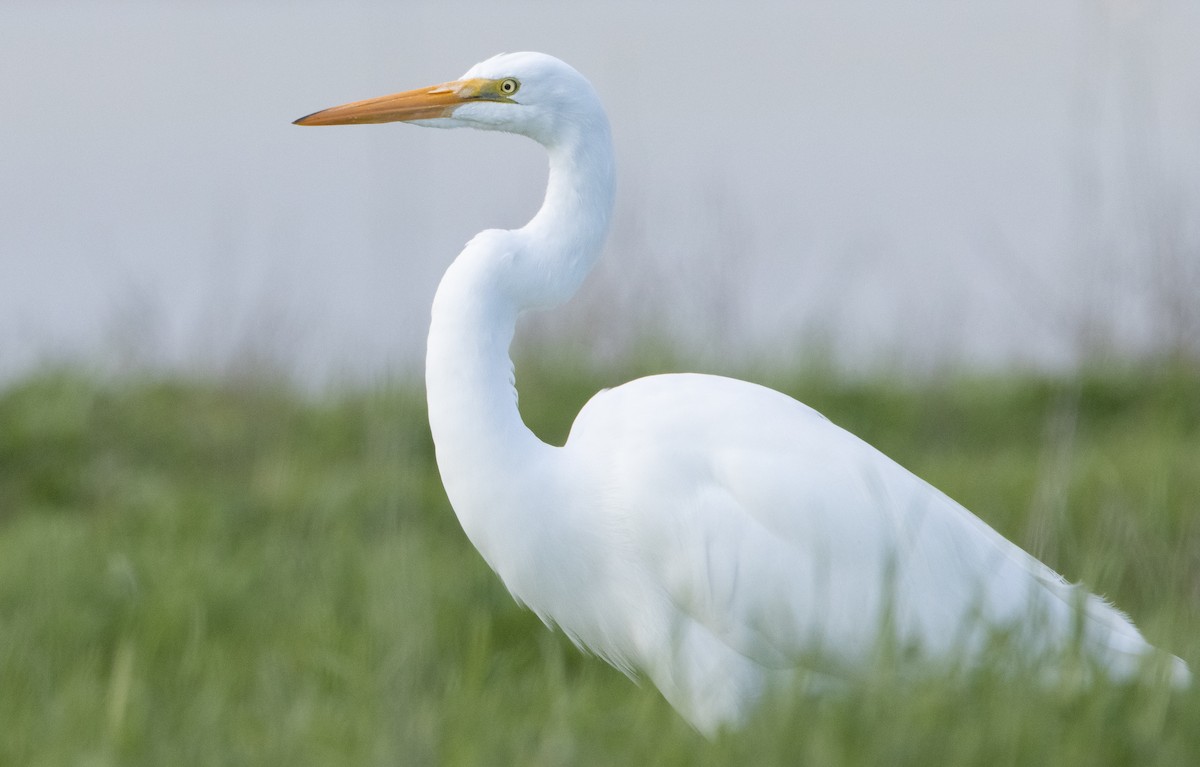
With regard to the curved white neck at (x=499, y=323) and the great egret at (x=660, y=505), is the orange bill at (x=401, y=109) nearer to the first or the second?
the great egret at (x=660, y=505)

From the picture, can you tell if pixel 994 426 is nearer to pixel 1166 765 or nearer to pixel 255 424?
pixel 255 424

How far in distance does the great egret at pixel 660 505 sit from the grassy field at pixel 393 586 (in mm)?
196

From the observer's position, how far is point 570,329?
8.34m

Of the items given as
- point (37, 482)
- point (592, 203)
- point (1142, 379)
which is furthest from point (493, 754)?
point (1142, 379)

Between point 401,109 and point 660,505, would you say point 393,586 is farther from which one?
point 401,109

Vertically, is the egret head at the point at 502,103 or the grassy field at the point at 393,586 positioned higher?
the egret head at the point at 502,103

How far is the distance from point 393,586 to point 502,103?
1550mm

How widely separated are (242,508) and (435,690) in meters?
3.13

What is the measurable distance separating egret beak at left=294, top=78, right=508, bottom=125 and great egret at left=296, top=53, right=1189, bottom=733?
0.07 meters

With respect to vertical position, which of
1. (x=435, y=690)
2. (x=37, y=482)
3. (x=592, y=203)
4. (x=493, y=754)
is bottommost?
(x=37, y=482)

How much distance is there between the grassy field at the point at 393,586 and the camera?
226 cm

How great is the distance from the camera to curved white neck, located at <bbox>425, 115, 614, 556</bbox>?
314 centimetres

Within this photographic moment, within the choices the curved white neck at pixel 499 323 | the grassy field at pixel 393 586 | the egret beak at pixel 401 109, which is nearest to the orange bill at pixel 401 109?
the egret beak at pixel 401 109

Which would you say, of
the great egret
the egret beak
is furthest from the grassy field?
the egret beak
